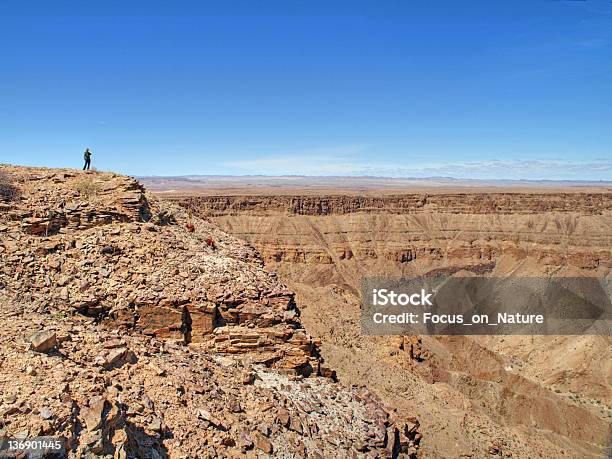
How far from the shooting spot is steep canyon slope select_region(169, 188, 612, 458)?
71.4ft

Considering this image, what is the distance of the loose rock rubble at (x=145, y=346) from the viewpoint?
783cm

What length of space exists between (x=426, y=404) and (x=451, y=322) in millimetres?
29559

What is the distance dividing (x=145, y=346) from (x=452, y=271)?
74.7 m

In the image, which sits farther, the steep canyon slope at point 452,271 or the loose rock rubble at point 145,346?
the steep canyon slope at point 452,271

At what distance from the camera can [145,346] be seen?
1077cm

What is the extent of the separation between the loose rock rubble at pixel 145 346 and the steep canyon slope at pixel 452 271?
23.2 feet

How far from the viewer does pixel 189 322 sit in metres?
12.3

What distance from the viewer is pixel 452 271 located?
8000 centimetres

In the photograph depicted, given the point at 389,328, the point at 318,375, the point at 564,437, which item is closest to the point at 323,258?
the point at 389,328

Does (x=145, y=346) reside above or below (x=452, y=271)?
above

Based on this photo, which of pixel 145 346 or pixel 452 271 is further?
pixel 452 271

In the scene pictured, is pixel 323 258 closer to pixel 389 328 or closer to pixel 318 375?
pixel 389 328

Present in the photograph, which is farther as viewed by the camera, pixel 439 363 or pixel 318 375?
pixel 439 363

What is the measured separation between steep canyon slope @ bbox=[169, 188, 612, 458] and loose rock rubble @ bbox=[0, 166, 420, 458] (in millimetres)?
7056
